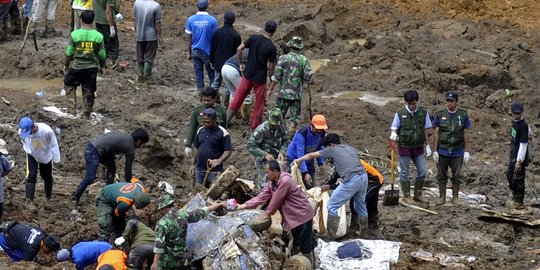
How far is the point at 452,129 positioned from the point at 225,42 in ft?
14.2

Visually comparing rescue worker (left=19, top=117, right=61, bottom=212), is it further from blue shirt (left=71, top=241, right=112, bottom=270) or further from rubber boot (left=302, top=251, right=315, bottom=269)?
rubber boot (left=302, top=251, right=315, bottom=269)

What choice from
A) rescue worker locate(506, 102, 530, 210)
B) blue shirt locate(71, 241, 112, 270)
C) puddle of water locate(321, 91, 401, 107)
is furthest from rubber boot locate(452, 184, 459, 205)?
blue shirt locate(71, 241, 112, 270)

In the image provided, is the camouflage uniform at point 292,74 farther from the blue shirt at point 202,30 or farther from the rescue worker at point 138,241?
the rescue worker at point 138,241

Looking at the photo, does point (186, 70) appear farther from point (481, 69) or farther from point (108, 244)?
point (108, 244)

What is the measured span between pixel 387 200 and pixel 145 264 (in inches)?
198

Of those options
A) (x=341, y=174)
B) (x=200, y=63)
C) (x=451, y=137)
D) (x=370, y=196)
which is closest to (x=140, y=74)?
(x=200, y=63)

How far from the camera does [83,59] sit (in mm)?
17203

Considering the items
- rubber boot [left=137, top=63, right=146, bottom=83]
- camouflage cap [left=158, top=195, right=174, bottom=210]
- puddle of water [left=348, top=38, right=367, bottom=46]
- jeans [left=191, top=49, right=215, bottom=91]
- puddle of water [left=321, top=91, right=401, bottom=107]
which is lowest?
camouflage cap [left=158, top=195, right=174, bottom=210]

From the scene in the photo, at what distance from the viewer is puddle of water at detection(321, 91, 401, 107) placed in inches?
833

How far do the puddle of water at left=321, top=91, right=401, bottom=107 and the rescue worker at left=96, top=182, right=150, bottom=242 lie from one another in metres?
8.70

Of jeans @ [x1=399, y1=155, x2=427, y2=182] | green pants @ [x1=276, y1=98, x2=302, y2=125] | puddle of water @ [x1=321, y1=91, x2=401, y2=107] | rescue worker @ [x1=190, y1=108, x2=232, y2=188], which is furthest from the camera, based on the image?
puddle of water @ [x1=321, y1=91, x2=401, y2=107]

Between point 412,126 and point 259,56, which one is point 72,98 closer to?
point 259,56

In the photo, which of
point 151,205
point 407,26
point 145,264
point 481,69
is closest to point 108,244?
point 145,264

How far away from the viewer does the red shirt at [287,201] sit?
41.7 feet
